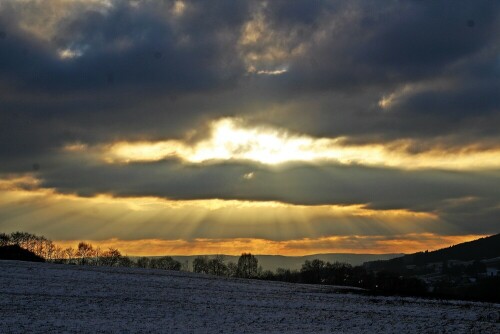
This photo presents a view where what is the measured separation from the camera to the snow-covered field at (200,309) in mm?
37406

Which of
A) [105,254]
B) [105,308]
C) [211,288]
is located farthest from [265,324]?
[105,254]

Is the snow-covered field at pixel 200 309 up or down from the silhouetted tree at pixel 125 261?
down

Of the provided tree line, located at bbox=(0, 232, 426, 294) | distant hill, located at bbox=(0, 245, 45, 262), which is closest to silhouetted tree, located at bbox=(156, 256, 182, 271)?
tree line, located at bbox=(0, 232, 426, 294)

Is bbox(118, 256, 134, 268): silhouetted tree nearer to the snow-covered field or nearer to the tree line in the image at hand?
the tree line

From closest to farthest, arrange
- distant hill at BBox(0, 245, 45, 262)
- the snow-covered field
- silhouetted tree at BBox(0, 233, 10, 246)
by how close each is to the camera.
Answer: the snow-covered field < distant hill at BBox(0, 245, 45, 262) < silhouetted tree at BBox(0, 233, 10, 246)

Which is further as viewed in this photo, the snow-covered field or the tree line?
the tree line

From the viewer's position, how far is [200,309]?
153 feet

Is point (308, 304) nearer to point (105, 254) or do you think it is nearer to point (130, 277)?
point (130, 277)

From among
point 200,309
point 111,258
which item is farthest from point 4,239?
point 200,309

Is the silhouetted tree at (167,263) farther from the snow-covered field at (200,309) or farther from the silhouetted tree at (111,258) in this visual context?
the snow-covered field at (200,309)

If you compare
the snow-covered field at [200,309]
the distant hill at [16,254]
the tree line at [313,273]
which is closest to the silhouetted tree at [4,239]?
the tree line at [313,273]

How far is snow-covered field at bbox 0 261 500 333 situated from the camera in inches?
1473

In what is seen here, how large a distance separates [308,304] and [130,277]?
1031 inches

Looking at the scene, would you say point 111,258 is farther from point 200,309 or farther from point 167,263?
point 200,309
